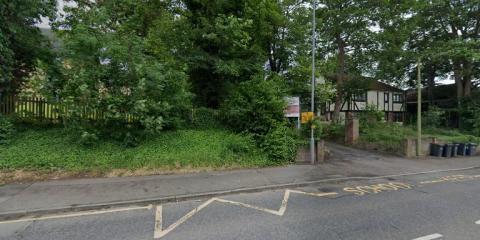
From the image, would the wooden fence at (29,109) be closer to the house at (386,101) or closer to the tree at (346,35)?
the tree at (346,35)

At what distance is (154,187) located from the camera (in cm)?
716

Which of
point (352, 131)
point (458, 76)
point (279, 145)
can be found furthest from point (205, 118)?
point (458, 76)

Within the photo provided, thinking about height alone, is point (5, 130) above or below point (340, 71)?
below

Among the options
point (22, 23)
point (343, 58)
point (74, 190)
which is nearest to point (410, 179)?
point (74, 190)

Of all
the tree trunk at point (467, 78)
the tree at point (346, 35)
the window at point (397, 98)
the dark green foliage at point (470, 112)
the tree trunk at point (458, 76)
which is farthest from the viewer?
the window at point (397, 98)

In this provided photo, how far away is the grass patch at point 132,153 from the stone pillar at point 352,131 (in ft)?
33.3

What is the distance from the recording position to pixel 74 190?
6.73m

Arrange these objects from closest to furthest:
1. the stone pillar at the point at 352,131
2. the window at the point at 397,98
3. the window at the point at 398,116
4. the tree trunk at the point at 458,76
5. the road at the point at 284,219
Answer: the road at the point at 284,219, the stone pillar at the point at 352,131, the tree trunk at the point at 458,76, the window at the point at 398,116, the window at the point at 397,98

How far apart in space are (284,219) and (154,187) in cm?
375

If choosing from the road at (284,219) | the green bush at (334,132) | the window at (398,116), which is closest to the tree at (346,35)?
the green bush at (334,132)

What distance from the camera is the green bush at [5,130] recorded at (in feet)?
28.7

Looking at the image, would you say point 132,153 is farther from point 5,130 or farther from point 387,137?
point 387,137

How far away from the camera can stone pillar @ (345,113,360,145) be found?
18.2 meters

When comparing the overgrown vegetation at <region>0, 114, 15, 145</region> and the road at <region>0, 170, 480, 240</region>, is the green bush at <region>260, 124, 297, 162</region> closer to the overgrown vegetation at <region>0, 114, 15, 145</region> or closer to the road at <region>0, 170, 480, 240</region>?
the road at <region>0, 170, 480, 240</region>
